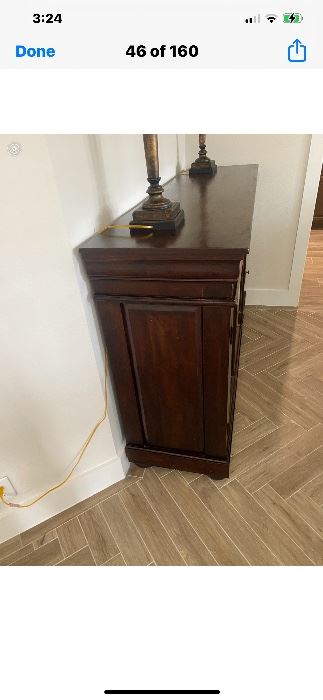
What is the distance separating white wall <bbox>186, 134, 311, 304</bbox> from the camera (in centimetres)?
207

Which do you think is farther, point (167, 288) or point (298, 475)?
point (298, 475)

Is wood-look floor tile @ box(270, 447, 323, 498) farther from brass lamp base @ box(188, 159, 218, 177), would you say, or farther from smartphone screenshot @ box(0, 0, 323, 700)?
brass lamp base @ box(188, 159, 218, 177)

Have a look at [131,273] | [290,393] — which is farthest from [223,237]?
[290,393]

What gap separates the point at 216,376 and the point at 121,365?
13.4 inches

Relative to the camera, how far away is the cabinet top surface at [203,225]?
96cm

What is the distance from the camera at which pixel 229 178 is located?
1.76 meters

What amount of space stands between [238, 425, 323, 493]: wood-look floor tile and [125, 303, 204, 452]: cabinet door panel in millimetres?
271

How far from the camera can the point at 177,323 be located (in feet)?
3.52

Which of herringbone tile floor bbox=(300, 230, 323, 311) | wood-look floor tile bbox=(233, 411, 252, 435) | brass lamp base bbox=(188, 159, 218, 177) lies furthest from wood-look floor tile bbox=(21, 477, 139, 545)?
herringbone tile floor bbox=(300, 230, 323, 311)

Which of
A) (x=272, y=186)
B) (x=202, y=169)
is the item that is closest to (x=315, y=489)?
(x=202, y=169)

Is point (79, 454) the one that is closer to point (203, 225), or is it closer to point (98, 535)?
point (98, 535)
